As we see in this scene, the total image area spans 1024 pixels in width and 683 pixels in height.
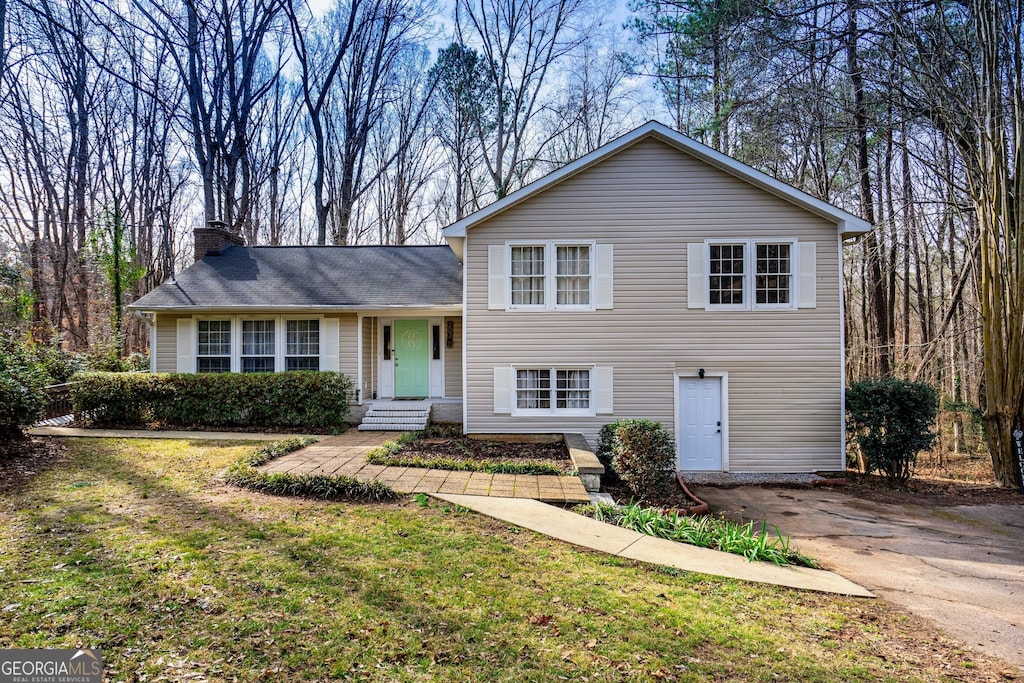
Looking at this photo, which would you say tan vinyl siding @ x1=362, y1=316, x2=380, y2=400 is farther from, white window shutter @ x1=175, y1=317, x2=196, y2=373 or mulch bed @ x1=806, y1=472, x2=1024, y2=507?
mulch bed @ x1=806, y1=472, x2=1024, y2=507

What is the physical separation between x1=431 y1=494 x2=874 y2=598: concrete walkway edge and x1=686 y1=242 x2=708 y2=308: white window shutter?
19.4 ft

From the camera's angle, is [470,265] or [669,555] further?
[470,265]

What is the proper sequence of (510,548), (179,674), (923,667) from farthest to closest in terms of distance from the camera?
(510,548) → (923,667) → (179,674)

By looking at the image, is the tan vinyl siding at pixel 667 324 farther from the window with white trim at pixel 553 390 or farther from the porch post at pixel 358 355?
the porch post at pixel 358 355

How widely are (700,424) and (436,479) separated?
19.1ft

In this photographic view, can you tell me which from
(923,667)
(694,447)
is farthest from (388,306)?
(923,667)

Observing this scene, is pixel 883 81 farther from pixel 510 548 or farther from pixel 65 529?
pixel 65 529

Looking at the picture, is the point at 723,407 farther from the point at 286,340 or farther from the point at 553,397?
the point at 286,340

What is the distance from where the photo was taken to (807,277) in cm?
998

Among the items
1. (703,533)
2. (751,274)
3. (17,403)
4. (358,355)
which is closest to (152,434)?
(17,403)

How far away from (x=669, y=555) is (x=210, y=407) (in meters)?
10.5

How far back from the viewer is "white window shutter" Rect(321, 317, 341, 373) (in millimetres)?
12109

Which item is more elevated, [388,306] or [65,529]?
[388,306]

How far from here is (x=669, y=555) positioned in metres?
4.89
